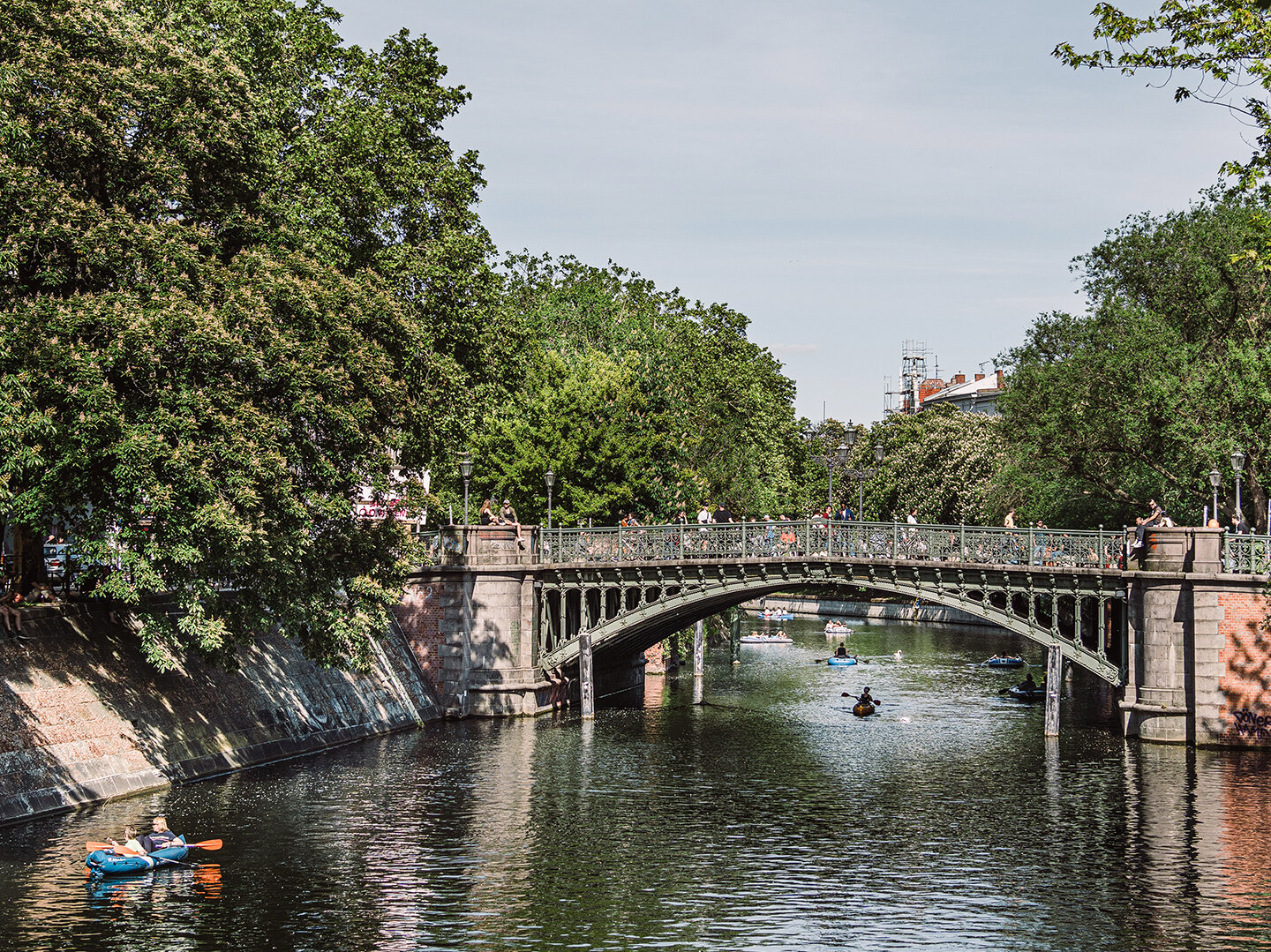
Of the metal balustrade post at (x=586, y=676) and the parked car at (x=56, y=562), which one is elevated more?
the parked car at (x=56, y=562)

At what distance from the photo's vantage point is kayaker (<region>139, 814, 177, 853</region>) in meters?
25.2

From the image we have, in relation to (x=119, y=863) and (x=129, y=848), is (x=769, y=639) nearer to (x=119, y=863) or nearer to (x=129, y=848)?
(x=129, y=848)

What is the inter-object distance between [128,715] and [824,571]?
2296cm

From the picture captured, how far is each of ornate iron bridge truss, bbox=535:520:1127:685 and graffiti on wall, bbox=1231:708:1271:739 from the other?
11.9ft

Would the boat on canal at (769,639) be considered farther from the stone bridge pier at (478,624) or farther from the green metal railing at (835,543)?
the stone bridge pier at (478,624)

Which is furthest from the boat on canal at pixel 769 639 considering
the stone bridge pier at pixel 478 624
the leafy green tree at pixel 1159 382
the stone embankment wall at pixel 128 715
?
the stone embankment wall at pixel 128 715

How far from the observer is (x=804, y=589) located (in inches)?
1852

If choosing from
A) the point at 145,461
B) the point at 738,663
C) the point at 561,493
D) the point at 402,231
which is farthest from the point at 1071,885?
the point at 738,663

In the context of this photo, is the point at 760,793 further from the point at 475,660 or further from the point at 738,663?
the point at 738,663

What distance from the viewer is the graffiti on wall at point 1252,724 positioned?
38.6 m

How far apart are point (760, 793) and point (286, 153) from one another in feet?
80.9

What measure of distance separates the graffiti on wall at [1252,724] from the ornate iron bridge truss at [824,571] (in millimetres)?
3632

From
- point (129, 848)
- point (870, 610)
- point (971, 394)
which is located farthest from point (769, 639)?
point (971, 394)

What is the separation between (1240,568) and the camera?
38969mm
